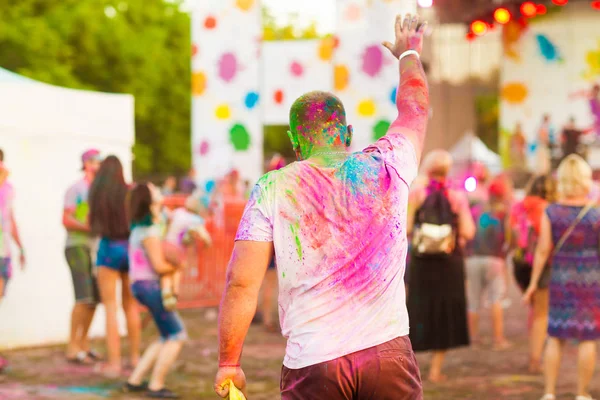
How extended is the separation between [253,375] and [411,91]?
16.2 feet

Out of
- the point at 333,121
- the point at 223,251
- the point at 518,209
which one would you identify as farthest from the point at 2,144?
the point at 333,121

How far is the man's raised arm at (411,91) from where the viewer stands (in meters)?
3.20

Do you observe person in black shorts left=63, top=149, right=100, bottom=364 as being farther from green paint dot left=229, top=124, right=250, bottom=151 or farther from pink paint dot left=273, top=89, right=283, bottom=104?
pink paint dot left=273, top=89, right=283, bottom=104

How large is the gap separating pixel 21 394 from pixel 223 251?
229 inches

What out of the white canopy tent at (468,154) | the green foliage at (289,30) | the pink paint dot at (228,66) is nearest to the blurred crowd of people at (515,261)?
the pink paint dot at (228,66)

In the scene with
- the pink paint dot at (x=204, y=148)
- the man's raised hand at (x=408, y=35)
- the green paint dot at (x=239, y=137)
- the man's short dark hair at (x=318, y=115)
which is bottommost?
the man's short dark hair at (x=318, y=115)

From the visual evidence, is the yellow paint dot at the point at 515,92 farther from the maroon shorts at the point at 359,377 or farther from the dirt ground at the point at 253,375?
the maroon shorts at the point at 359,377

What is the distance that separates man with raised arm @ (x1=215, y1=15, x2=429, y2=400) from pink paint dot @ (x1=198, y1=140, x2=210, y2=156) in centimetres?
1275

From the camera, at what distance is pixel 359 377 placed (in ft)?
9.41

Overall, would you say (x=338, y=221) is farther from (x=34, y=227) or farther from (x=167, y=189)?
(x=167, y=189)

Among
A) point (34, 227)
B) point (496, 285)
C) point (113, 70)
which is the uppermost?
point (113, 70)

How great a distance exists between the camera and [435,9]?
29703 millimetres

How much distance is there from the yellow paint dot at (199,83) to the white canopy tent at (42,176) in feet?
19.2

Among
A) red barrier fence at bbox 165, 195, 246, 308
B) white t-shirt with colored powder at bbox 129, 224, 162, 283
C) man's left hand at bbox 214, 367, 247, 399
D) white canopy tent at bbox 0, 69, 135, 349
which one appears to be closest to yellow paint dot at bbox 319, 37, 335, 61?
red barrier fence at bbox 165, 195, 246, 308
